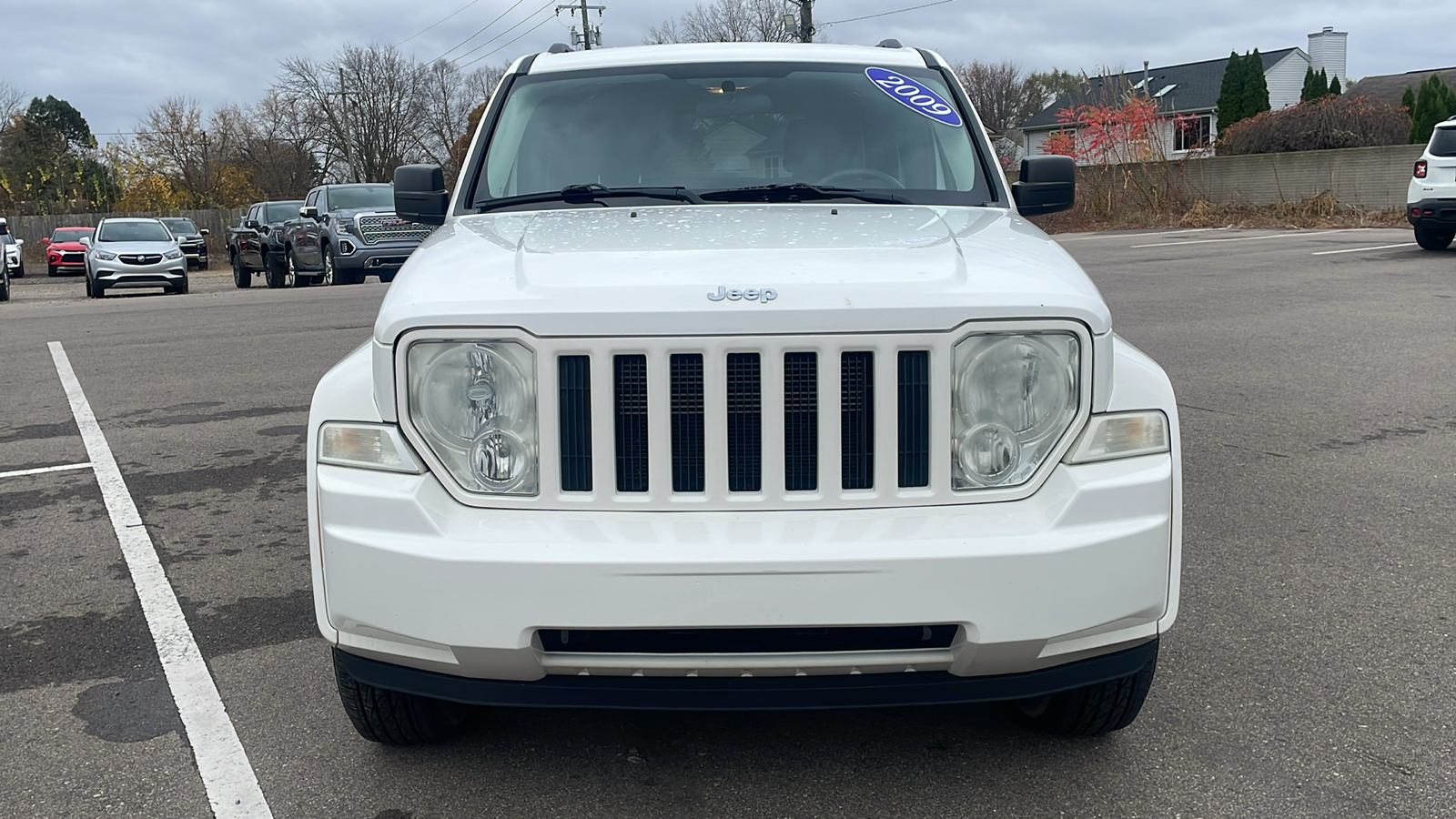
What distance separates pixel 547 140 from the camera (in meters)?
4.29

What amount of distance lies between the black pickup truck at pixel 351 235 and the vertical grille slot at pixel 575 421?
17.2 meters

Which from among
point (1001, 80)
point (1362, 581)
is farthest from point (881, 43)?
point (1001, 80)

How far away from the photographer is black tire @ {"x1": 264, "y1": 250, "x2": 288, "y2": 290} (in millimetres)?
23109

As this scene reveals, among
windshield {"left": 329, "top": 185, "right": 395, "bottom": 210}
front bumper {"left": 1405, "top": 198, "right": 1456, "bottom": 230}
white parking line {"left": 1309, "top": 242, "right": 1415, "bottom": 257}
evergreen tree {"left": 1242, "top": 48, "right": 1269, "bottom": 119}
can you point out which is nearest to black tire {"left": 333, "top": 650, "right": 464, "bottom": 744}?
front bumper {"left": 1405, "top": 198, "right": 1456, "bottom": 230}

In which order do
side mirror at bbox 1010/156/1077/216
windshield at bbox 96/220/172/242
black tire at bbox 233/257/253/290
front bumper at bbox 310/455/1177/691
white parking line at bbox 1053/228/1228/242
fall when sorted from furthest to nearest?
white parking line at bbox 1053/228/1228/242 → black tire at bbox 233/257/253/290 → windshield at bbox 96/220/172/242 → side mirror at bbox 1010/156/1077/216 → front bumper at bbox 310/455/1177/691

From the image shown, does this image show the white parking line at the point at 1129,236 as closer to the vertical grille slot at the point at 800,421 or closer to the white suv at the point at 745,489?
the white suv at the point at 745,489

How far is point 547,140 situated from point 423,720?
2062 mm

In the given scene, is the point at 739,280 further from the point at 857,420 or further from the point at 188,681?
the point at 188,681

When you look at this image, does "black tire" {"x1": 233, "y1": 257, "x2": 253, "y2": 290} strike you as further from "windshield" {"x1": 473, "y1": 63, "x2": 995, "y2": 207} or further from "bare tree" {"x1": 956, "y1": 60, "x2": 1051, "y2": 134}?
"bare tree" {"x1": 956, "y1": 60, "x2": 1051, "y2": 134}

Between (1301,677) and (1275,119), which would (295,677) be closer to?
(1301,677)

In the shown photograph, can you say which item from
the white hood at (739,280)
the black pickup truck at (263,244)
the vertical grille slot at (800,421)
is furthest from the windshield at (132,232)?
the vertical grille slot at (800,421)

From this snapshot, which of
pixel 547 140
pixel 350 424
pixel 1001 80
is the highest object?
pixel 1001 80

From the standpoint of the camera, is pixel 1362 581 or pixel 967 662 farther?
pixel 1362 581

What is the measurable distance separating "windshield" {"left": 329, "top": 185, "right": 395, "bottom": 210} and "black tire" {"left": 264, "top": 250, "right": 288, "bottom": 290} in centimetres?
313
